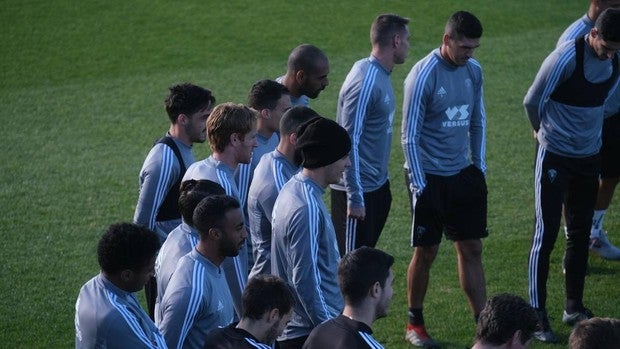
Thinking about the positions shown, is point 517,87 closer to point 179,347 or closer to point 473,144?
point 473,144

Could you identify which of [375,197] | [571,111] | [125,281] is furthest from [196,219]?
[571,111]

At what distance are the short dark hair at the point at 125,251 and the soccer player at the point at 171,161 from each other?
1.65 m

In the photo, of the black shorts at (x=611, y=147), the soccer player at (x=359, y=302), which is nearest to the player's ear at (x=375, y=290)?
the soccer player at (x=359, y=302)

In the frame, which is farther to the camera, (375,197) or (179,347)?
(375,197)

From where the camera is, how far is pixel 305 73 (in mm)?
7066

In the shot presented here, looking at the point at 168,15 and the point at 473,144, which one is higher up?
the point at 168,15

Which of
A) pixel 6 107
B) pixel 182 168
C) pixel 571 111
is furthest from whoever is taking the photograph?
pixel 6 107

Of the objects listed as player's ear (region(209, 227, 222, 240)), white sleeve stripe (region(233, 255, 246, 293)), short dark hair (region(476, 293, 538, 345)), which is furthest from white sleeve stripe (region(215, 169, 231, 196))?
short dark hair (region(476, 293, 538, 345))

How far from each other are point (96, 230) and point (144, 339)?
5.15 m

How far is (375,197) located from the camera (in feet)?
24.6

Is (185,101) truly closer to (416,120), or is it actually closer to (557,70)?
(416,120)

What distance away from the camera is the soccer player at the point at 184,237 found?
5.38 meters

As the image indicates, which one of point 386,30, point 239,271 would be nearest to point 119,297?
point 239,271

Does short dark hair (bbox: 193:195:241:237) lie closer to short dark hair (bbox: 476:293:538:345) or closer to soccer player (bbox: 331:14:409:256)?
short dark hair (bbox: 476:293:538:345)
